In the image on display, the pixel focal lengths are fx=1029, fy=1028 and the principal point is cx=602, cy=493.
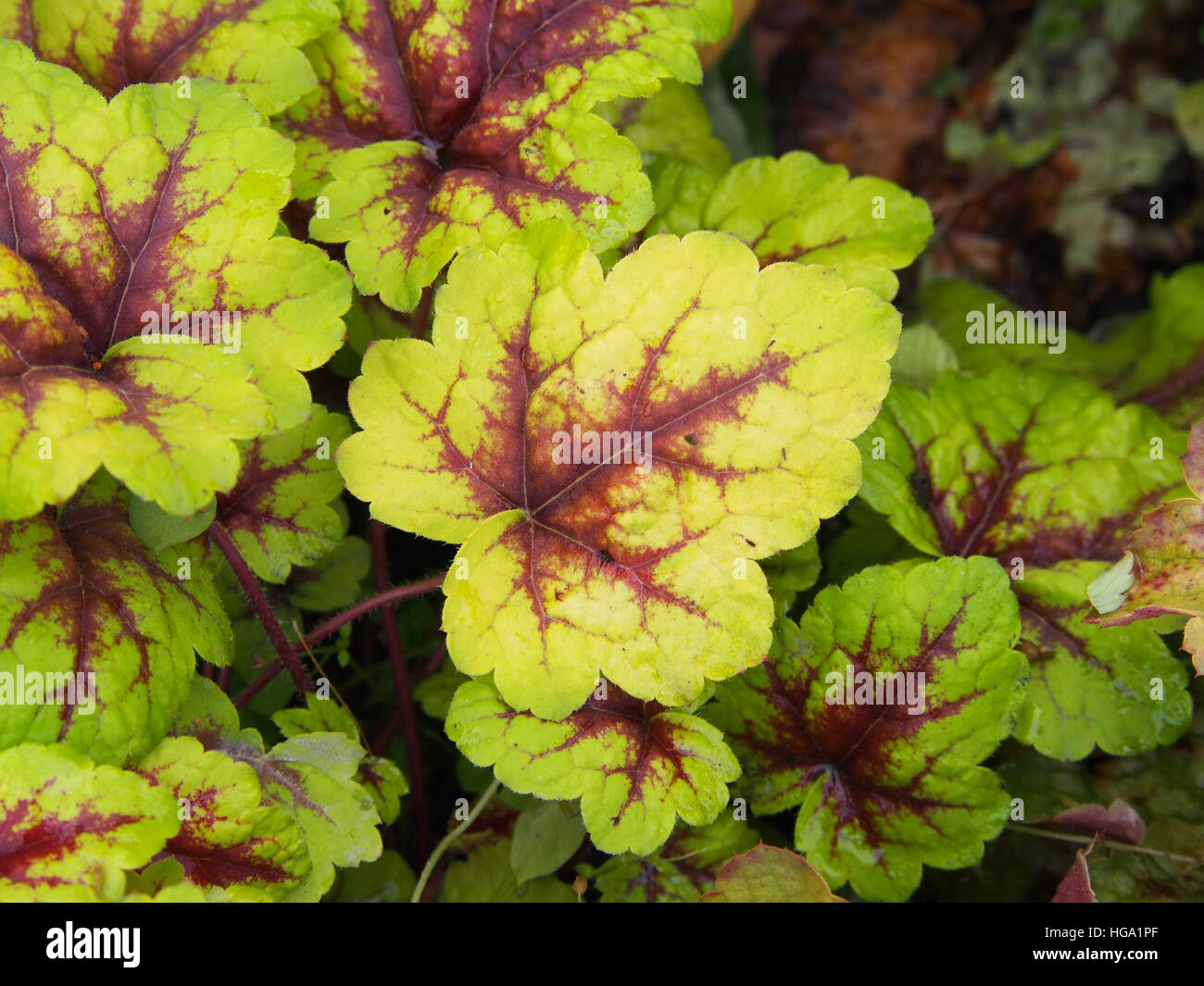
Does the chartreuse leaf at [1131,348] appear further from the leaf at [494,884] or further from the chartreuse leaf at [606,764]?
the leaf at [494,884]

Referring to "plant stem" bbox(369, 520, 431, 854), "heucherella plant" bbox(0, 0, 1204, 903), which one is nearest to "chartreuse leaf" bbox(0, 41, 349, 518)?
"heucherella plant" bbox(0, 0, 1204, 903)

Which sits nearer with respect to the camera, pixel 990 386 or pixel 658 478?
pixel 658 478

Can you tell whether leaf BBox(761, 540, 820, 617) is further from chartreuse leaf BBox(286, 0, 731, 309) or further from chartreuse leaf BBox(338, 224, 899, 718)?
chartreuse leaf BBox(286, 0, 731, 309)

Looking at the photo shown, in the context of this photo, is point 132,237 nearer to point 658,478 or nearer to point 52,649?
point 52,649

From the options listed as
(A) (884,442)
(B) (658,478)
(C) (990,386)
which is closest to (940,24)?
(C) (990,386)

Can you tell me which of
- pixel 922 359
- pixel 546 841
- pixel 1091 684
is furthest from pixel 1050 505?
pixel 546 841

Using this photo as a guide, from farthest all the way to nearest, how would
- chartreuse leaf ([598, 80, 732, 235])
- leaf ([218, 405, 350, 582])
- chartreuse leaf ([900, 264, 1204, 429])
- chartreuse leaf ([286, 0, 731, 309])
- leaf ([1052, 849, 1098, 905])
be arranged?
chartreuse leaf ([900, 264, 1204, 429]) < chartreuse leaf ([598, 80, 732, 235]) < leaf ([218, 405, 350, 582]) < chartreuse leaf ([286, 0, 731, 309]) < leaf ([1052, 849, 1098, 905])

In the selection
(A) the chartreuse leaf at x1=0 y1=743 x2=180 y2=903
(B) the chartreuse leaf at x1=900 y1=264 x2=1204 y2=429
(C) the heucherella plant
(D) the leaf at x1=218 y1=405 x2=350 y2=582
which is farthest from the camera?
(B) the chartreuse leaf at x1=900 y1=264 x2=1204 y2=429
